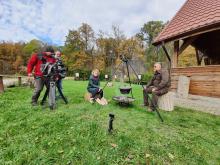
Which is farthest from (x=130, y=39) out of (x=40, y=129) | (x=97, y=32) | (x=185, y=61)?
(x=40, y=129)

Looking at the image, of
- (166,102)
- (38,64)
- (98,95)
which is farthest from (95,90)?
(166,102)

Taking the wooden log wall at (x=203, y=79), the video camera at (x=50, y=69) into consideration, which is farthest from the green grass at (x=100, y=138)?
the wooden log wall at (x=203, y=79)

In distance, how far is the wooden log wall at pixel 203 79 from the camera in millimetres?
6238

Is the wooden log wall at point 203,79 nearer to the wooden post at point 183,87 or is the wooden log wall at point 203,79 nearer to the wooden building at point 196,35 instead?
the wooden building at point 196,35

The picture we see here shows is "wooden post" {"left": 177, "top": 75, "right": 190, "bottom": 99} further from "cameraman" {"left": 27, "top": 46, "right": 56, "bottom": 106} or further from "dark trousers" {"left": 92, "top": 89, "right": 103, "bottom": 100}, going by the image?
"cameraman" {"left": 27, "top": 46, "right": 56, "bottom": 106}

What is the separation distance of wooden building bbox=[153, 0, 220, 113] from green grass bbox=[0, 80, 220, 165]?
1.60 metres

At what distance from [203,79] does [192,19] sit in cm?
217

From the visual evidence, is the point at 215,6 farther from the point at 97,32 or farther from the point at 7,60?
the point at 7,60

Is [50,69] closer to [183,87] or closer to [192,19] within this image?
[183,87]

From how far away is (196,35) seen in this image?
6.82 metres

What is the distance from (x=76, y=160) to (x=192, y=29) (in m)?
5.40

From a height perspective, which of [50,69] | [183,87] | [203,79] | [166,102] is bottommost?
[166,102]

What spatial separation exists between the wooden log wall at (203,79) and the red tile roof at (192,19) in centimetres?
130

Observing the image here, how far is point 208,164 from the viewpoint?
117 inches
